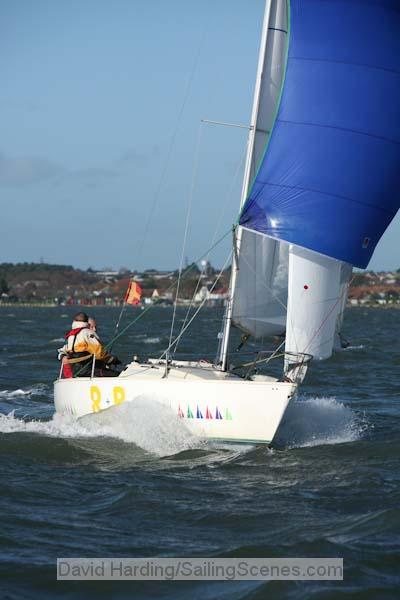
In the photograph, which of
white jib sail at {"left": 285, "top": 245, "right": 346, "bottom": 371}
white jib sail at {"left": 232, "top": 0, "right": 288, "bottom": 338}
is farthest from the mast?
white jib sail at {"left": 285, "top": 245, "right": 346, "bottom": 371}

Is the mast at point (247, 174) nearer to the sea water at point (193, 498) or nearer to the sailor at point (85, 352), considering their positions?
the sea water at point (193, 498)

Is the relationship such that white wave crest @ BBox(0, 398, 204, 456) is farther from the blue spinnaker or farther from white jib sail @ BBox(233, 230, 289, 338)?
the blue spinnaker

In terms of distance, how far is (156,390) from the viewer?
11297 millimetres

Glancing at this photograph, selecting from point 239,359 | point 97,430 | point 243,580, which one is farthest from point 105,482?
point 239,359

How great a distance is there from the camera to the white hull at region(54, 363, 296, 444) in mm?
10773

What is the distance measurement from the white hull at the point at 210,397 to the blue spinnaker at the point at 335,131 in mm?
1744

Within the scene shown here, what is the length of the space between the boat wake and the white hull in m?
0.86

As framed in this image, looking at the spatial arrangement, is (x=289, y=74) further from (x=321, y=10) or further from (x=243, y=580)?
(x=243, y=580)

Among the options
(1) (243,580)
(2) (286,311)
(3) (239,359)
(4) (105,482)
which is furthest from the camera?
(3) (239,359)

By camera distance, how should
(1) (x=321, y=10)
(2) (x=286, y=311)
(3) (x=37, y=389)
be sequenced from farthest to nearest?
1. (3) (x=37, y=389)
2. (2) (x=286, y=311)
3. (1) (x=321, y=10)

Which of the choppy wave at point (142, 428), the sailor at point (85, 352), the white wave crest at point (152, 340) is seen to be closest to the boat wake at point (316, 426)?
the choppy wave at point (142, 428)

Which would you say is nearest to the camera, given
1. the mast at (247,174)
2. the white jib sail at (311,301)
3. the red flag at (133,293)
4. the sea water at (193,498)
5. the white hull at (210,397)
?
the sea water at (193,498)

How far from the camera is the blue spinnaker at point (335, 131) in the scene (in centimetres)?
1127

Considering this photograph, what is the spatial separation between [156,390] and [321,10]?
4604 millimetres
